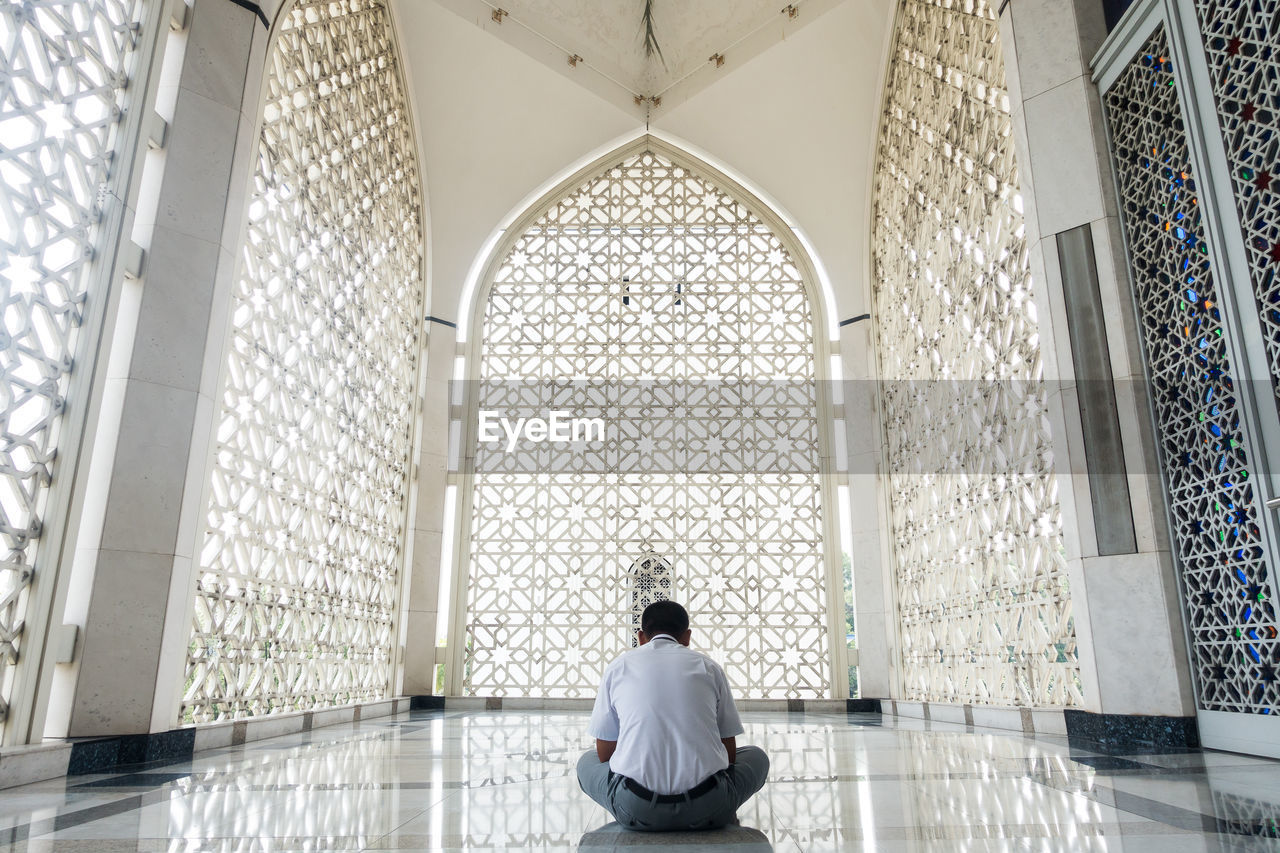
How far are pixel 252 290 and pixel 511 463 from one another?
3.71 metres

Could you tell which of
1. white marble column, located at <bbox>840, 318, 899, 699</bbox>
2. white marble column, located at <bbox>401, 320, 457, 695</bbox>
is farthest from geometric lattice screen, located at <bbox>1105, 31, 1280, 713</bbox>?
white marble column, located at <bbox>401, 320, 457, 695</bbox>

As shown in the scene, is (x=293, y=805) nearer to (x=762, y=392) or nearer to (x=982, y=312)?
(x=982, y=312)

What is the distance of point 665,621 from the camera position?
2508 mm

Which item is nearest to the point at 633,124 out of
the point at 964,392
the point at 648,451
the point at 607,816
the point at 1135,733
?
the point at 648,451

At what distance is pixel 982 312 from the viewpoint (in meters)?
5.78

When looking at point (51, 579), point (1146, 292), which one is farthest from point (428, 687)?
point (1146, 292)

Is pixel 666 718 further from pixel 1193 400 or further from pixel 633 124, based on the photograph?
pixel 633 124

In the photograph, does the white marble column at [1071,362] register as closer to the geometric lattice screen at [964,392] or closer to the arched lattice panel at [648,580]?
the geometric lattice screen at [964,392]

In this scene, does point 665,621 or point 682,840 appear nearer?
point 682,840

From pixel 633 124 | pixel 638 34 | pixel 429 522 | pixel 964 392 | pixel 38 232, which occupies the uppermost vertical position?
pixel 638 34

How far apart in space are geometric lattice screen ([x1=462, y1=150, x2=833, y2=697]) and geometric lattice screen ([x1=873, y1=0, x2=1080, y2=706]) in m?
1.04

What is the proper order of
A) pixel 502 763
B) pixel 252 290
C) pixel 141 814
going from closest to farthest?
pixel 141 814 < pixel 502 763 < pixel 252 290

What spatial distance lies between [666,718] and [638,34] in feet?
23.5

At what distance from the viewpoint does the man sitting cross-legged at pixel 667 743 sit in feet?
7.50
